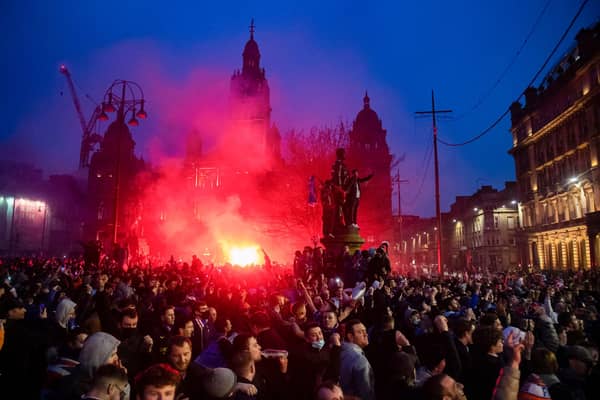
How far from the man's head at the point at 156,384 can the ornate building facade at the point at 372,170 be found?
2126 centimetres

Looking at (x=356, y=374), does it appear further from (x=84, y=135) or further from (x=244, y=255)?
(x=84, y=135)

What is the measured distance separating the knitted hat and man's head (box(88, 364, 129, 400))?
61 cm

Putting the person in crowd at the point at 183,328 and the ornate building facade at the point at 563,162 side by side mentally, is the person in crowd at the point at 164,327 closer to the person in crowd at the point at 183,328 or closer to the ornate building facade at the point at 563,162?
the person in crowd at the point at 183,328

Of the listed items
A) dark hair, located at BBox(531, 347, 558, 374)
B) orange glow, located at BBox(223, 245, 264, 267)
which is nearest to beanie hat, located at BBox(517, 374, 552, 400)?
dark hair, located at BBox(531, 347, 558, 374)

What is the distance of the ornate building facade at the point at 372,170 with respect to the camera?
44.3 m

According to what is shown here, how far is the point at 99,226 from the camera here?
81562mm

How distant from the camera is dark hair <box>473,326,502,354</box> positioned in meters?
4.69

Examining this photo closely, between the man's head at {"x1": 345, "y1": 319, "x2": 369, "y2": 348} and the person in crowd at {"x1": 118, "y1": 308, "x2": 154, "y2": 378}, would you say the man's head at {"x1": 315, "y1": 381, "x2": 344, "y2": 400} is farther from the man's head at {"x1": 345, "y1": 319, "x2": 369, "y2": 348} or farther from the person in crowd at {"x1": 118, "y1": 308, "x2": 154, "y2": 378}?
the person in crowd at {"x1": 118, "y1": 308, "x2": 154, "y2": 378}

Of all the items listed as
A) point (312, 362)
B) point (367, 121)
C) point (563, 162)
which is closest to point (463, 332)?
point (312, 362)

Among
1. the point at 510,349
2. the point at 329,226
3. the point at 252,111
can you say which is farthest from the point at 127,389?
the point at 252,111

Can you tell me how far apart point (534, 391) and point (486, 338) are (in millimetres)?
1030

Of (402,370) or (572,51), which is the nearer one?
(402,370)

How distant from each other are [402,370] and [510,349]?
105 centimetres

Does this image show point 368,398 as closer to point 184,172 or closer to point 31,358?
point 31,358
